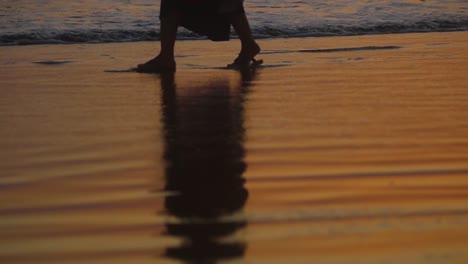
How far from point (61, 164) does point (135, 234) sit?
1120mm

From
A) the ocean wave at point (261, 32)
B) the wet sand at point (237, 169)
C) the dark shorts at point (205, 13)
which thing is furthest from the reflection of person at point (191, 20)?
the ocean wave at point (261, 32)

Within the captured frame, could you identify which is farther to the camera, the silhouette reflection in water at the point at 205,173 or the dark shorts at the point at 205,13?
the dark shorts at the point at 205,13

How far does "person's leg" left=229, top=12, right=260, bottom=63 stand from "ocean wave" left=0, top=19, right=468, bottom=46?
3.68 metres

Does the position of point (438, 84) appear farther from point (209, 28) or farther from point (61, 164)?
→ point (61, 164)

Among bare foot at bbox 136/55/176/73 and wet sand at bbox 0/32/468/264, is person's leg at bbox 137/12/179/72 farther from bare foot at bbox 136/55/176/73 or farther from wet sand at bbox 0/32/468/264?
wet sand at bbox 0/32/468/264

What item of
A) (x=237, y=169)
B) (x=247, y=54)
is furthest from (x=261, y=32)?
(x=237, y=169)

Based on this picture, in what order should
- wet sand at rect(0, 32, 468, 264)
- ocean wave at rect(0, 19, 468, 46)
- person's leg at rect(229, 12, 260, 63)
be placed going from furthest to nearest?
1. ocean wave at rect(0, 19, 468, 46)
2. person's leg at rect(229, 12, 260, 63)
3. wet sand at rect(0, 32, 468, 264)

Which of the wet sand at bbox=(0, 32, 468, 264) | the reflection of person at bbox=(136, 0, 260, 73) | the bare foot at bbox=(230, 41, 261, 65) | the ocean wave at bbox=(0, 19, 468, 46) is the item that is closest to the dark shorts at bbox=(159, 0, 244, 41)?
the reflection of person at bbox=(136, 0, 260, 73)

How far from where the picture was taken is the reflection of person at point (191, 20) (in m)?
7.90

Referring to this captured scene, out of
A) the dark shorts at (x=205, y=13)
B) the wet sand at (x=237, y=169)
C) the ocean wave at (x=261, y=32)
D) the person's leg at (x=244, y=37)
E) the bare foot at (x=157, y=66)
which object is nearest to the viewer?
the wet sand at (x=237, y=169)

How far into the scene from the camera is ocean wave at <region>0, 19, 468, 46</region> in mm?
11523

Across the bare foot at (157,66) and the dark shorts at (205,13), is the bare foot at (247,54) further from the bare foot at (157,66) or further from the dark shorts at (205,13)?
the bare foot at (157,66)

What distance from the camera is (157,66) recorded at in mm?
7906

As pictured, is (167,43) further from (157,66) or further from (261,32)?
(261,32)
